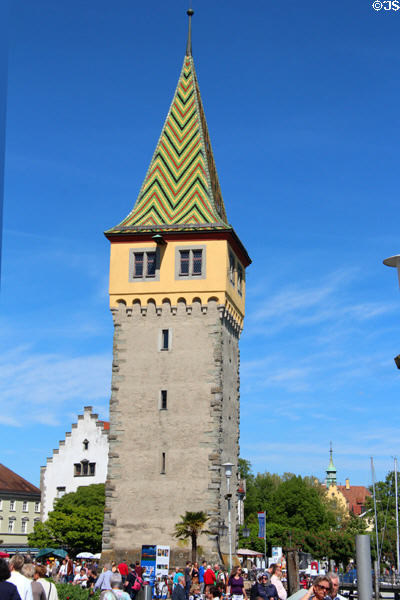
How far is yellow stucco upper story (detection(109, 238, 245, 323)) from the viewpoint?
125 feet

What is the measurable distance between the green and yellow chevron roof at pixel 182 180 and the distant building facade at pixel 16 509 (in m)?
37.0

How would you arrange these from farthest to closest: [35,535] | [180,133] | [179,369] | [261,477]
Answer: [261,477], [35,535], [180,133], [179,369]

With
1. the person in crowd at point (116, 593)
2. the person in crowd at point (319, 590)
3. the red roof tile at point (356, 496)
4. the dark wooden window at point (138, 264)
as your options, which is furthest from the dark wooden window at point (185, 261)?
the red roof tile at point (356, 496)

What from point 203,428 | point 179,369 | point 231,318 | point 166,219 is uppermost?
point 166,219

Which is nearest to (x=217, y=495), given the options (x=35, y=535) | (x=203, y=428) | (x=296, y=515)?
(x=203, y=428)

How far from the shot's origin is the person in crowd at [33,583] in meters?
10.6

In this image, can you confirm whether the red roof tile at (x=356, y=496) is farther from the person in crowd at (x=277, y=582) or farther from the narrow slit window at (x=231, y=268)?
the person in crowd at (x=277, y=582)

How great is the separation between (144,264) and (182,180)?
200 inches

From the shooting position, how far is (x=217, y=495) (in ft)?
113

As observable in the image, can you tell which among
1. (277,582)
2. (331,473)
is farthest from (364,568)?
(331,473)

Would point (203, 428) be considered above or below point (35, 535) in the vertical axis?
above

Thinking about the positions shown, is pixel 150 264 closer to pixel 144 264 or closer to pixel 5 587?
pixel 144 264

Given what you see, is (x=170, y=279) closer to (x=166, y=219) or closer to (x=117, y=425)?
(x=166, y=219)

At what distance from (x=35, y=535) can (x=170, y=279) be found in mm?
23373
